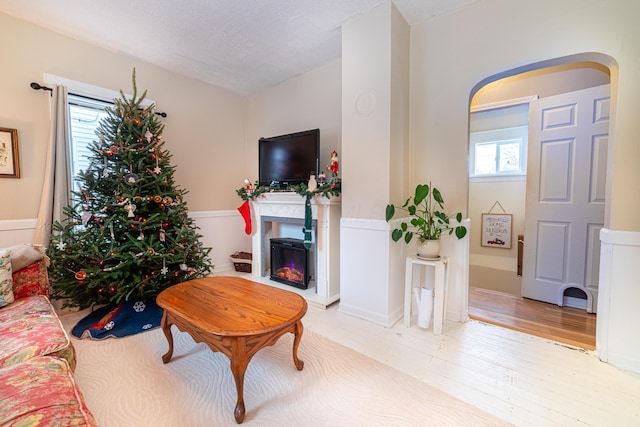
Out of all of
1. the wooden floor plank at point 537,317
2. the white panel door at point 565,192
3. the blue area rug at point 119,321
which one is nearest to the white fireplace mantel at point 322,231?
the wooden floor plank at point 537,317

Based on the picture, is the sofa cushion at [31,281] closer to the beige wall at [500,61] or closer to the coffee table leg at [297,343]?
the coffee table leg at [297,343]

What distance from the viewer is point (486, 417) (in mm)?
1302

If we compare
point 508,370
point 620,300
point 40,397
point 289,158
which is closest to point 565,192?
point 620,300

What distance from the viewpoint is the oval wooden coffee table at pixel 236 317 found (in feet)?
4.21

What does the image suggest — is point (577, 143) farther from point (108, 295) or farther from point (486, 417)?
point (108, 295)

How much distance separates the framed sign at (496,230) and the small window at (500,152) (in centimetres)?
68

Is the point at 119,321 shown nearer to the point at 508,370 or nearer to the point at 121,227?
the point at 121,227

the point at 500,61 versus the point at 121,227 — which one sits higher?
the point at 500,61

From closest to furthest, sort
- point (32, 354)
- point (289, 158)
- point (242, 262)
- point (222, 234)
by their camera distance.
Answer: point (32, 354), point (289, 158), point (242, 262), point (222, 234)

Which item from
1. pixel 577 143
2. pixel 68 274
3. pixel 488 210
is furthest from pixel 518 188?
pixel 68 274

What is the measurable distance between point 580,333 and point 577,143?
1852mm

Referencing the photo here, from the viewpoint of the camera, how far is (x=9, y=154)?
2340mm

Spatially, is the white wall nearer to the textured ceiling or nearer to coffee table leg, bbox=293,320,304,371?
the textured ceiling

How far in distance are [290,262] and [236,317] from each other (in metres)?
1.71
